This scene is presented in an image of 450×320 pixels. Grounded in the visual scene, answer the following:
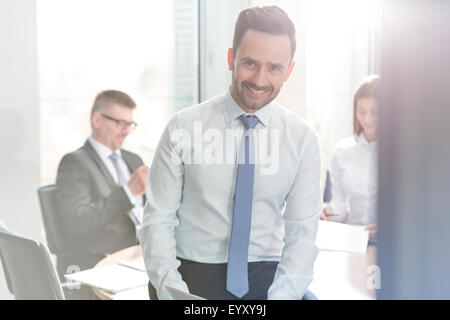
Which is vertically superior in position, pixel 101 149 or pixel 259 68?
pixel 259 68

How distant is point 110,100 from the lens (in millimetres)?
→ 2371

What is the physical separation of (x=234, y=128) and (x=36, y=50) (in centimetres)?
120

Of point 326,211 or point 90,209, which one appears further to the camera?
point 90,209

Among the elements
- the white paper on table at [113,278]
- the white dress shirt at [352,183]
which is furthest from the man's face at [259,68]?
the white paper on table at [113,278]

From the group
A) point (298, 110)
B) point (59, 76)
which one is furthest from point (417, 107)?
point (59, 76)

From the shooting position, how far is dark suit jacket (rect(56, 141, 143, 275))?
2266 millimetres

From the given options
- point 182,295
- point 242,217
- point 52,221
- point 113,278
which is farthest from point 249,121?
point 52,221

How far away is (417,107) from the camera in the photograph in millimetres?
Answer: 677

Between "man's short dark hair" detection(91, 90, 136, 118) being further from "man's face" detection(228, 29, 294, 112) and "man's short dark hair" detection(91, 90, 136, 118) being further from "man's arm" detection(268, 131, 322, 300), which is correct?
"man's arm" detection(268, 131, 322, 300)

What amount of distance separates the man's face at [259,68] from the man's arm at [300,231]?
7.2 inches

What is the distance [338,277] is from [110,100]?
133 centimetres

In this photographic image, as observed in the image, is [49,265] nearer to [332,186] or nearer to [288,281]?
[288,281]

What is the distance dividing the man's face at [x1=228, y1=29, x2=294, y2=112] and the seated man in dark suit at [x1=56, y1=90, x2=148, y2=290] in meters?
0.98

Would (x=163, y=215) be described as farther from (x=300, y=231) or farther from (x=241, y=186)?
(x=300, y=231)
